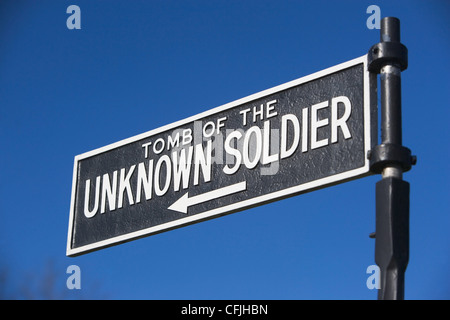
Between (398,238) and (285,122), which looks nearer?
(398,238)

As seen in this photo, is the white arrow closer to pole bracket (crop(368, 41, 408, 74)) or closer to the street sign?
the street sign

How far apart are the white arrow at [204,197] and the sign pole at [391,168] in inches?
29.9

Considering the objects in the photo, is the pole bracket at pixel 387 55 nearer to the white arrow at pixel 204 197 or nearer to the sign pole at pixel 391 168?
the sign pole at pixel 391 168

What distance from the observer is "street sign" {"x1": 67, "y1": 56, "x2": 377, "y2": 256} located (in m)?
3.70

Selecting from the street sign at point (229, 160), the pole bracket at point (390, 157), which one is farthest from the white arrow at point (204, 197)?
the pole bracket at point (390, 157)

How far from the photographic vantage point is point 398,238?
10.7 ft

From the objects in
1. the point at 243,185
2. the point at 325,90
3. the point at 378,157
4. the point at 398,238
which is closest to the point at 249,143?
the point at 243,185

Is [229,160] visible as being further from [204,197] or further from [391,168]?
[391,168]

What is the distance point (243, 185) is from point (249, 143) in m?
0.21

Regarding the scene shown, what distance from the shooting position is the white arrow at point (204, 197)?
4.03m

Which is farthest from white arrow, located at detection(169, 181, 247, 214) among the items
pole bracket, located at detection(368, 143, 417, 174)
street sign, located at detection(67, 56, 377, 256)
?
pole bracket, located at detection(368, 143, 417, 174)

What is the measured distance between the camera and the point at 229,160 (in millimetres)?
4148
